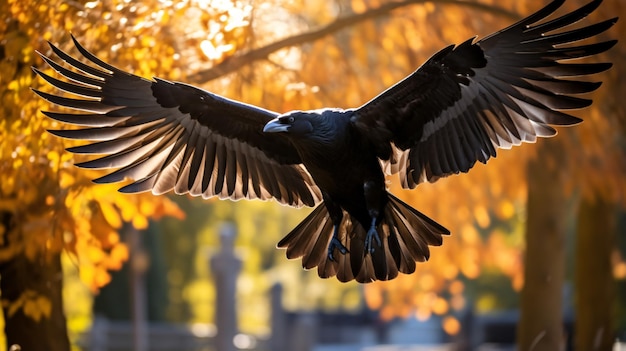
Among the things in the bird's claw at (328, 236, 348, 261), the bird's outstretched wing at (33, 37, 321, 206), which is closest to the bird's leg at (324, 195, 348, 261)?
the bird's claw at (328, 236, 348, 261)

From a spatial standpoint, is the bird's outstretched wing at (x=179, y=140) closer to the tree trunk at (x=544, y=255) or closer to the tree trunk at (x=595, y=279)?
the tree trunk at (x=544, y=255)

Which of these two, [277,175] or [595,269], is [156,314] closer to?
[595,269]

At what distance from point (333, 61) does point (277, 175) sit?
348cm

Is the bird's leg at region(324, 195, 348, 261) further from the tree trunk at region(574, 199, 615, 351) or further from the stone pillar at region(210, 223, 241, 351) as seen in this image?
the stone pillar at region(210, 223, 241, 351)

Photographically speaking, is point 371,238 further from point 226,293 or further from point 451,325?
point 451,325

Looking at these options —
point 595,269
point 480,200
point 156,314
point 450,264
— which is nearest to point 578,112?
point 595,269

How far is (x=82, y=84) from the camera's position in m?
5.03

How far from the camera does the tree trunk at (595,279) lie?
9211mm

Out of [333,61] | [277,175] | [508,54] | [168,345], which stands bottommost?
[168,345]

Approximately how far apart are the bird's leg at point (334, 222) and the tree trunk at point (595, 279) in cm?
450

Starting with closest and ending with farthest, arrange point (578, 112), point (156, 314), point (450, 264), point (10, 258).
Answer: point (10, 258)
point (578, 112)
point (450, 264)
point (156, 314)

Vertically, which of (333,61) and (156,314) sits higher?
(333,61)

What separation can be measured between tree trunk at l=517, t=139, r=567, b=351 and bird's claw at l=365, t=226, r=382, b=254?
338 centimetres

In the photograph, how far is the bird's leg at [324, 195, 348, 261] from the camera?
5.29 metres
